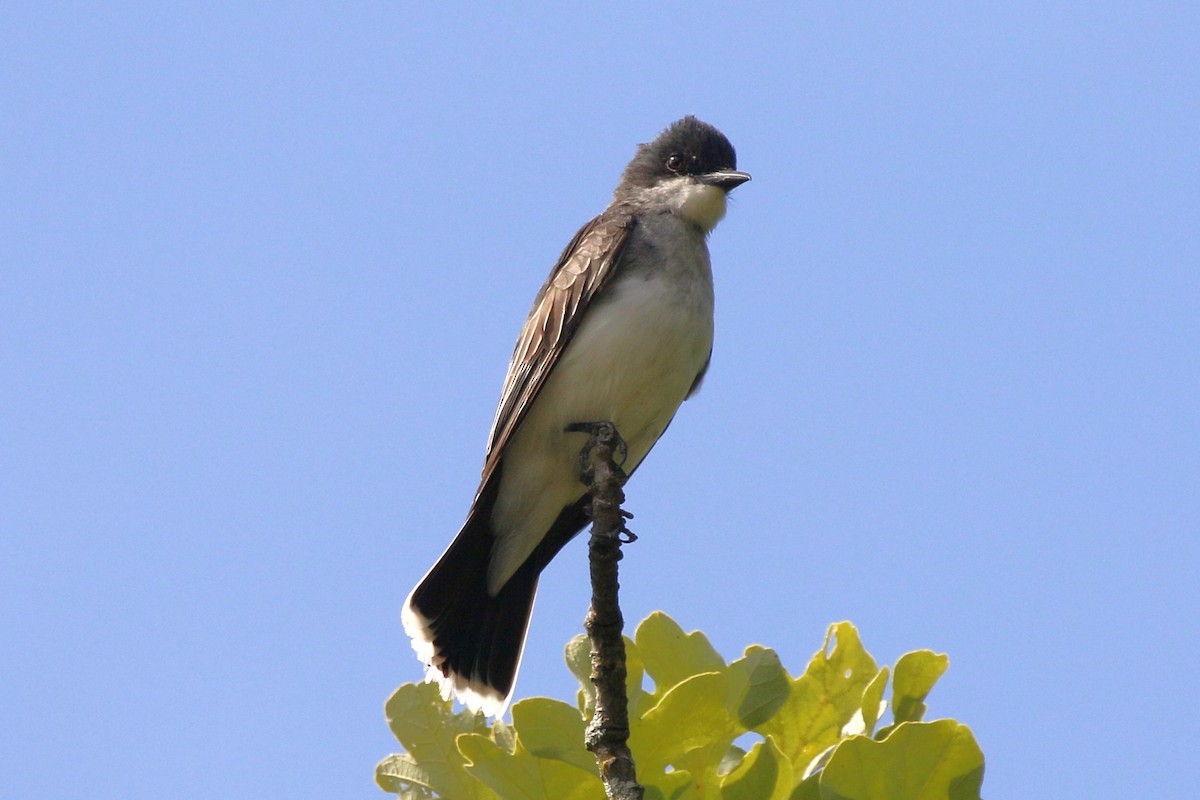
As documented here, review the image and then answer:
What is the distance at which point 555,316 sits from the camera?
5902 millimetres

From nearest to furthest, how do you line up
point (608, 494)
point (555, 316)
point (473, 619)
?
point (608, 494)
point (555, 316)
point (473, 619)

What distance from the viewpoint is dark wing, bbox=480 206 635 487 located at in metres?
5.80

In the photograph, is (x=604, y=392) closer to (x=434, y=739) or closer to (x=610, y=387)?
(x=610, y=387)

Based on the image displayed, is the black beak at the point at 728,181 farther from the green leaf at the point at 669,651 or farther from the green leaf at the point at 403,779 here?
the green leaf at the point at 403,779

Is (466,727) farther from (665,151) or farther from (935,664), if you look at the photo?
(665,151)

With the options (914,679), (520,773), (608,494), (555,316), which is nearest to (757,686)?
(914,679)

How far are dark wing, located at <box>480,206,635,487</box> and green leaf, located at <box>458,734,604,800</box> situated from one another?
3.02 meters

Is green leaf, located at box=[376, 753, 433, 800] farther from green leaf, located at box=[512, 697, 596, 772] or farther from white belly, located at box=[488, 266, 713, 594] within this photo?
white belly, located at box=[488, 266, 713, 594]

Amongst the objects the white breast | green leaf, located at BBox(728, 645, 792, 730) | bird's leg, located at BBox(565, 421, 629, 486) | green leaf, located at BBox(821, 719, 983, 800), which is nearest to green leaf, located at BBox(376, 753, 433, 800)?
green leaf, located at BBox(728, 645, 792, 730)

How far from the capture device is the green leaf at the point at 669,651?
3271 mm

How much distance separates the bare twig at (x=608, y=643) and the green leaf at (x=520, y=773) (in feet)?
0.28

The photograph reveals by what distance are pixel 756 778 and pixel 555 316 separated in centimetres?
330

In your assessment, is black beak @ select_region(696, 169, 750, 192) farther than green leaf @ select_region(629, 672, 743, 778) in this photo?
Yes

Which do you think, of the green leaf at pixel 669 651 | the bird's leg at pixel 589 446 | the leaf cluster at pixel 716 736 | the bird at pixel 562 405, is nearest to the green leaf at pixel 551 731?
the leaf cluster at pixel 716 736
